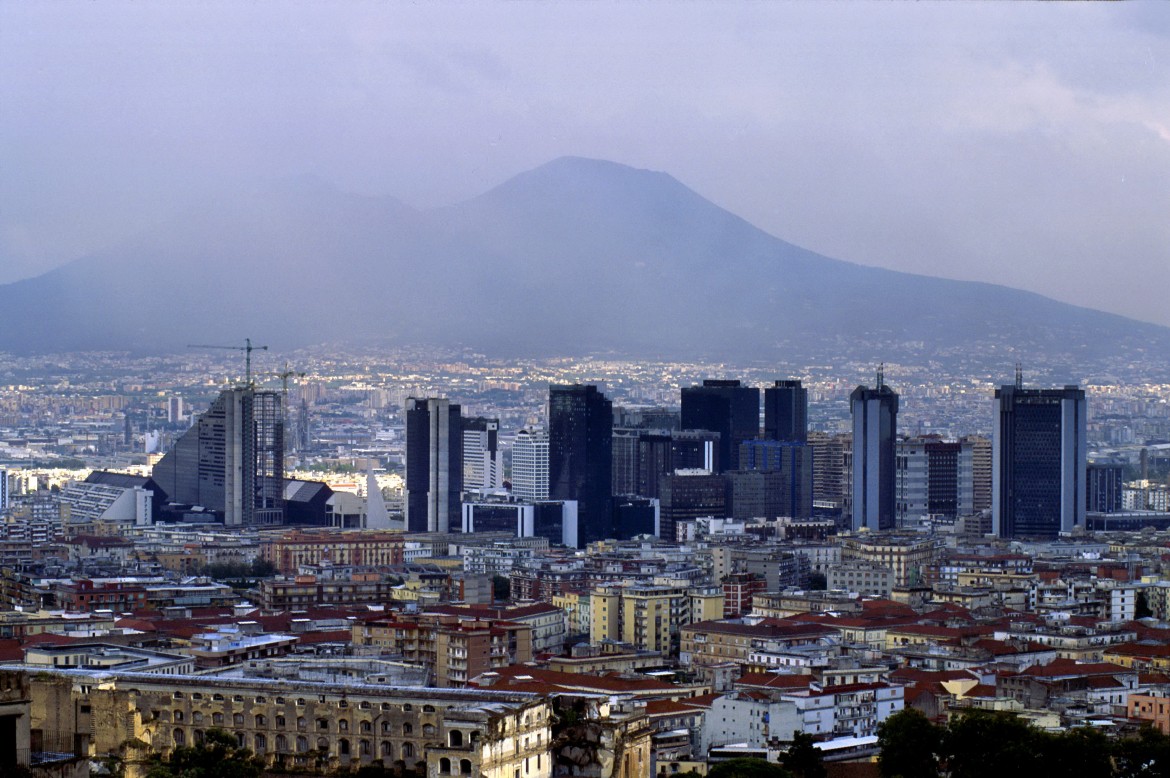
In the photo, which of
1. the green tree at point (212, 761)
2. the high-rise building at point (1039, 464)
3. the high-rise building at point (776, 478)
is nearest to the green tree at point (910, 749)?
the green tree at point (212, 761)

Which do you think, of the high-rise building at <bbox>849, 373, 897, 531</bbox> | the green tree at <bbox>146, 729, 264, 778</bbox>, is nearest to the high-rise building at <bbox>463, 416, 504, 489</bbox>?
the high-rise building at <bbox>849, 373, 897, 531</bbox>

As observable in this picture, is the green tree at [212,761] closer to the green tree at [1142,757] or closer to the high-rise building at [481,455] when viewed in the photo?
the green tree at [1142,757]

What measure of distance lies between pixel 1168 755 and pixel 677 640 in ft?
56.0

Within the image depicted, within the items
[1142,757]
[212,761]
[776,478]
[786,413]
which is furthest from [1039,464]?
[212,761]

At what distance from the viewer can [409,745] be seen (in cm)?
2180

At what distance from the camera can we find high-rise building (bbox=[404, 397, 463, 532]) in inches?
2913

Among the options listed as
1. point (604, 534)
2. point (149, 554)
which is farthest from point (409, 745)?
point (604, 534)

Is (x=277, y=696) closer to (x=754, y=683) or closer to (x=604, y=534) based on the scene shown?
(x=754, y=683)

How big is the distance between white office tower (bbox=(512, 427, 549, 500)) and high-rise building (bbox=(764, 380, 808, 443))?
30.4 feet

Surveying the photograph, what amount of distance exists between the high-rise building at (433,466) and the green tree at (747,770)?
49.2m

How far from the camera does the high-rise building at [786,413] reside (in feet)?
292

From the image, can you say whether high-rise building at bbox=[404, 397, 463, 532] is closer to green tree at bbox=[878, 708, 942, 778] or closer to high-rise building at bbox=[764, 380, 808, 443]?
high-rise building at bbox=[764, 380, 808, 443]

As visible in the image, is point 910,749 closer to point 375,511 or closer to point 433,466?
point 375,511

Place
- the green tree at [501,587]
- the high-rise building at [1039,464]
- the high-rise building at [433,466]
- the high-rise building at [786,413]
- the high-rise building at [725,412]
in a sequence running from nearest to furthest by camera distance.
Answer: the green tree at [501,587]
the high-rise building at [1039,464]
the high-rise building at [433,466]
the high-rise building at [725,412]
the high-rise building at [786,413]
